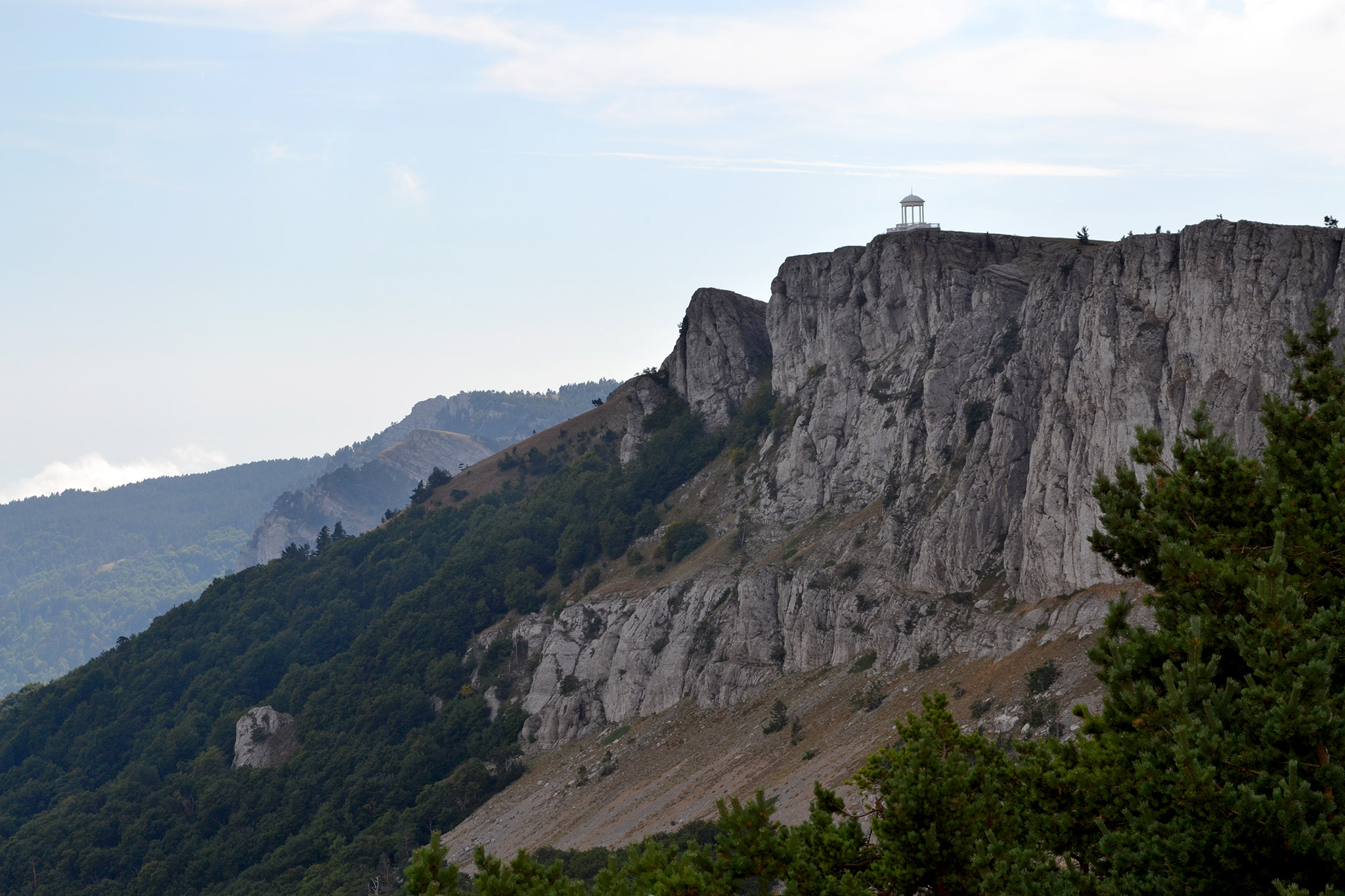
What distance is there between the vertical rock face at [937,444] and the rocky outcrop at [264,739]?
22921mm

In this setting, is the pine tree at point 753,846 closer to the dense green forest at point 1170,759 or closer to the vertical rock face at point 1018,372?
the dense green forest at point 1170,759

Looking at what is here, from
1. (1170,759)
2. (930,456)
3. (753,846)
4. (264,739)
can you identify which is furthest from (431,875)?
(264,739)

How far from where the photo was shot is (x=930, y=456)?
6512 centimetres

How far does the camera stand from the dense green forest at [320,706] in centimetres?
7794

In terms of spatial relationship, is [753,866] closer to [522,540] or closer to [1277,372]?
[1277,372]

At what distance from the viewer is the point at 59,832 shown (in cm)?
8700

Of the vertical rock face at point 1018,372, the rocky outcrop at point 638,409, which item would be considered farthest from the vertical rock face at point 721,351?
the vertical rock face at point 1018,372

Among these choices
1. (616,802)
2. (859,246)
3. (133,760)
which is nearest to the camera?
(616,802)

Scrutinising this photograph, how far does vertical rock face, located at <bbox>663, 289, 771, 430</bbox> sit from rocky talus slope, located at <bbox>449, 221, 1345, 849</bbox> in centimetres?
205

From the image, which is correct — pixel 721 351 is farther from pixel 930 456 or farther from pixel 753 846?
pixel 753 846

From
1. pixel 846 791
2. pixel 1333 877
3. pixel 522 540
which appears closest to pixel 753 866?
pixel 1333 877

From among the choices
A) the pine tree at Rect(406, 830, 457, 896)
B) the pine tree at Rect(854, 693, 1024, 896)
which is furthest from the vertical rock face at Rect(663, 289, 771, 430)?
the pine tree at Rect(854, 693, 1024, 896)

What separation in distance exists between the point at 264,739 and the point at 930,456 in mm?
61891

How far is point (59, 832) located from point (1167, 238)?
301 ft
